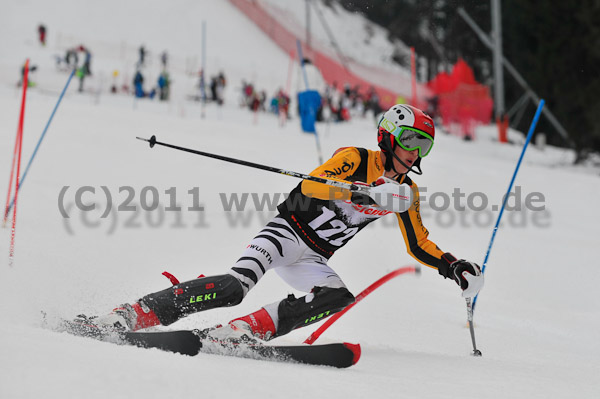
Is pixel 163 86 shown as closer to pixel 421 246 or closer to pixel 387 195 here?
A: pixel 421 246

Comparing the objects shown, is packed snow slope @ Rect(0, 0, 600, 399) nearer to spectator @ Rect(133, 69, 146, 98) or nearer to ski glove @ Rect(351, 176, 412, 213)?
ski glove @ Rect(351, 176, 412, 213)

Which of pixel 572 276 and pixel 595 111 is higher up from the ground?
pixel 595 111

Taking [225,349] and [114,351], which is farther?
[225,349]

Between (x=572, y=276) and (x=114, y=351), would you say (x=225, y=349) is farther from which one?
(x=572, y=276)

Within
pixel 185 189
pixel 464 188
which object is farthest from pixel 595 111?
pixel 185 189

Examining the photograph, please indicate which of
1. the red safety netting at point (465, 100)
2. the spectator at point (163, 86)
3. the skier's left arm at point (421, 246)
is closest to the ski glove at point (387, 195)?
the skier's left arm at point (421, 246)

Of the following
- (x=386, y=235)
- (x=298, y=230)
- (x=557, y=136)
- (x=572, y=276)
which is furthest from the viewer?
(x=557, y=136)

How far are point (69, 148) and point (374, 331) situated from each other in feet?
27.1

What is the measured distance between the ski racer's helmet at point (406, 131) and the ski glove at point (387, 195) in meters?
0.38

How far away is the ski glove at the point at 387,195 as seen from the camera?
11.1ft

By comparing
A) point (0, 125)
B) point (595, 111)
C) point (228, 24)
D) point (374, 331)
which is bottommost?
point (374, 331)

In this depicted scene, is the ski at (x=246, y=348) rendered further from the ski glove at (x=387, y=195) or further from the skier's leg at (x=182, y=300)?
the ski glove at (x=387, y=195)

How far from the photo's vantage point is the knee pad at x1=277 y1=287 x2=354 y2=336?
11.5 ft

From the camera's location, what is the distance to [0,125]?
1191cm
